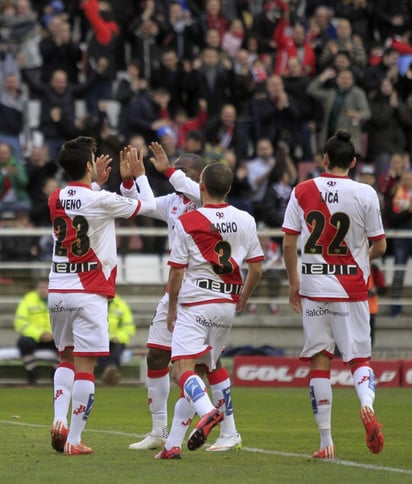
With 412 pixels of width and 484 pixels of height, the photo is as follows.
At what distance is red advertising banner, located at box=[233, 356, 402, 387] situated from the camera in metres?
19.0

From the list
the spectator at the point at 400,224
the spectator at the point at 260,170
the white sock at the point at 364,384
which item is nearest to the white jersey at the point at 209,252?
the white sock at the point at 364,384

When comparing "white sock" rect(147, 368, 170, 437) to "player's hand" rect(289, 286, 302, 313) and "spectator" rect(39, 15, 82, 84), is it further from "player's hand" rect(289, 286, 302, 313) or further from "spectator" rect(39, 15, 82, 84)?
"spectator" rect(39, 15, 82, 84)

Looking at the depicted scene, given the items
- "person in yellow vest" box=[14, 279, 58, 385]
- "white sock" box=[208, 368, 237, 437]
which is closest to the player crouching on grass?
"white sock" box=[208, 368, 237, 437]

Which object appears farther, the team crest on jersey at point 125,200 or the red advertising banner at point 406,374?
the red advertising banner at point 406,374

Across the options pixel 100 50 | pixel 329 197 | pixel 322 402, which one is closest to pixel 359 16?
pixel 100 50

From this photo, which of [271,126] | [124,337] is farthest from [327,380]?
[271,126]

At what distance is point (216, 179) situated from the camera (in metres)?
10.3

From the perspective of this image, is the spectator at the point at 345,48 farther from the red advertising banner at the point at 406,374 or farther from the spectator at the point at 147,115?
the red advertising banner at the point at 406,374

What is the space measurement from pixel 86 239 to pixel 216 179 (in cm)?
112

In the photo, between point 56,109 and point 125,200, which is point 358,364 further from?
point 56,109

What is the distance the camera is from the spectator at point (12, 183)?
2162 centimetres

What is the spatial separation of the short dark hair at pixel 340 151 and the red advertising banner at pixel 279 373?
8.76m

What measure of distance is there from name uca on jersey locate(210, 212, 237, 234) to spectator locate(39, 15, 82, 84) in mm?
14183

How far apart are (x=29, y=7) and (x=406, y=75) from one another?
6.85m
